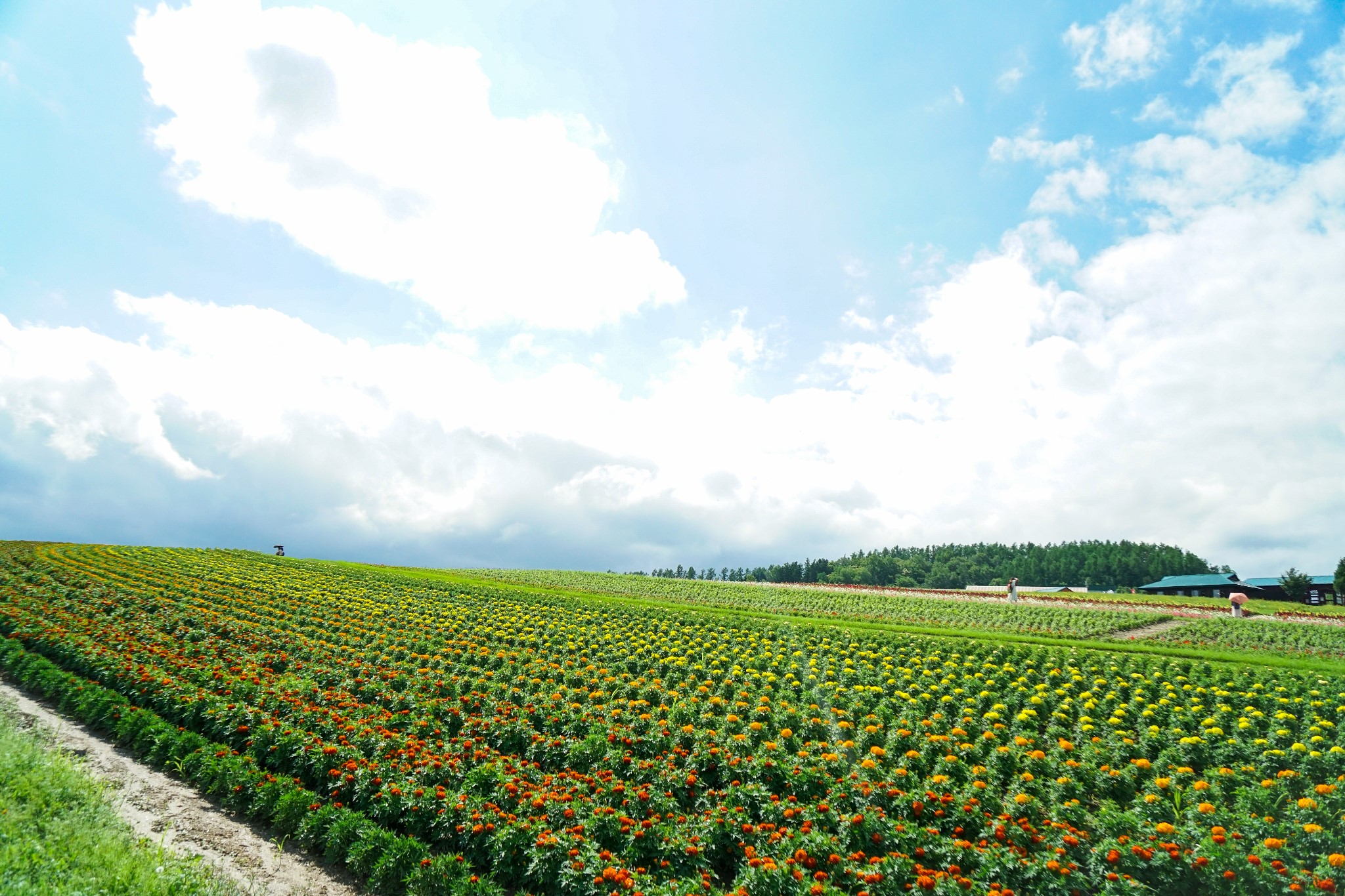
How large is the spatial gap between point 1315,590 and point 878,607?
5986 cm

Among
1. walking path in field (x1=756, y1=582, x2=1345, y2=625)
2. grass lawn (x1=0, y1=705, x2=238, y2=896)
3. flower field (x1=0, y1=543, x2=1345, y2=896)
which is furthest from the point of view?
walking path in field (x1=756, y1=582, x2=1345, y2=625)

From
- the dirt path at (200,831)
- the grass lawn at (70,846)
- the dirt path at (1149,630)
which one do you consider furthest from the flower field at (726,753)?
the dirt path at (1149,630)

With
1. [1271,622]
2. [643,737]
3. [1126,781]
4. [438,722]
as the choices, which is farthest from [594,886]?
[1271,622]

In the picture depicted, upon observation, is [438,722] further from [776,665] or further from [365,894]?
[776,665]

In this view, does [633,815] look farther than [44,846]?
Yes

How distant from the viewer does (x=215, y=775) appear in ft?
34.6

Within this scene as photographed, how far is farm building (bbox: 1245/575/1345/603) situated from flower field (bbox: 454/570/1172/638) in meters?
43.4

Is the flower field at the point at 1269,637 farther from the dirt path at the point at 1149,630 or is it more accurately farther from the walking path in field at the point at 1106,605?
the walking path in field at the point at 1106,605

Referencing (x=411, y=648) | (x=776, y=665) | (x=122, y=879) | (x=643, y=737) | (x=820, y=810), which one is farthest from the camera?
(x=411, y=648)

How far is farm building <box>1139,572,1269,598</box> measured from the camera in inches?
2574

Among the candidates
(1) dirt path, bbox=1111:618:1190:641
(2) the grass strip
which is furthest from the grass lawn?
(1) dirt path, bbox=1111:618:1190:641

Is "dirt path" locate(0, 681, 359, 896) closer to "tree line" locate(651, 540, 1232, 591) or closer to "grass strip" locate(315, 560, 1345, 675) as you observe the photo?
"grass strip" locate(315, 560, 1345, 675)

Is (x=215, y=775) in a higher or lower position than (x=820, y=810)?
lower

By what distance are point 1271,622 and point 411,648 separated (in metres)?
41.6
